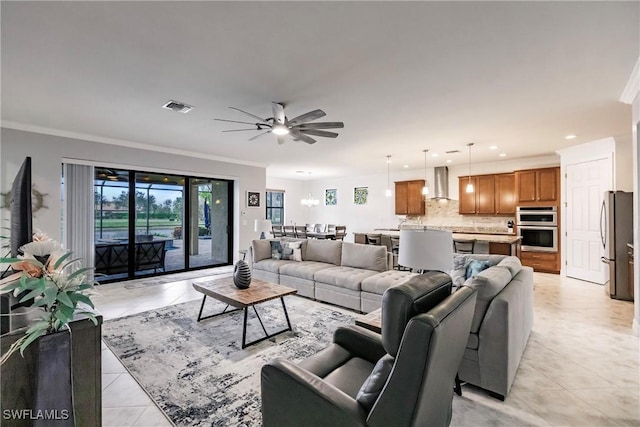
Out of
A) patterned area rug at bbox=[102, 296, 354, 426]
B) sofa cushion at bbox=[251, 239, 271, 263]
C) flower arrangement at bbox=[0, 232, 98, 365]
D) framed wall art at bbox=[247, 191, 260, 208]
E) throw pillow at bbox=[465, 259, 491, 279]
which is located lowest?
patterned area rug at bbox=[102, 296, 354, 426]

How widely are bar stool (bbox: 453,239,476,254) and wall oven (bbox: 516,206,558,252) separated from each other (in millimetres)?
2049

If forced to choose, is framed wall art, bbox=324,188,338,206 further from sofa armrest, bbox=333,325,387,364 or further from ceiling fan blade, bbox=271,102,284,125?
sofa armrest, bbox=333,325,387,364

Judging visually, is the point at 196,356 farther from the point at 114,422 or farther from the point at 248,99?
the point at 248,99

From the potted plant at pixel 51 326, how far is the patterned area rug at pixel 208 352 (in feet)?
2.91

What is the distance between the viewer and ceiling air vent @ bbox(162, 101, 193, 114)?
11.1 feet

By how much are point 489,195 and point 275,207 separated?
6.92 meters

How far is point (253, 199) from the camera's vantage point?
739 centimetres

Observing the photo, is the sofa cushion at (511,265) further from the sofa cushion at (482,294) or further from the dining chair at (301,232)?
the dining chair at (301,232)

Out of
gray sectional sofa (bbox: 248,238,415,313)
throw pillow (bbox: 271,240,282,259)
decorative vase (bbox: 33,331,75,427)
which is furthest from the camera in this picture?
throw pillow (bbox: 271,240,282,259)

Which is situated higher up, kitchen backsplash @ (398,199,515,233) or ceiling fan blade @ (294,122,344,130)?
ceiling fan blade @ (294,122,344,130)

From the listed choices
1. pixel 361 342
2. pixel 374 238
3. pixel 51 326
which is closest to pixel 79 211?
pixel 51 326

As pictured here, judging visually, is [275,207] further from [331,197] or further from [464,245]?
[464,245]

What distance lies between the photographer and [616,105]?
11.5ft

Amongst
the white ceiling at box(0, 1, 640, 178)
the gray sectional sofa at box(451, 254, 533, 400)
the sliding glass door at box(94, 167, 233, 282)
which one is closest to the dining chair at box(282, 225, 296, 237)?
the sliding glass door at box(94, 167, 233, 282)
